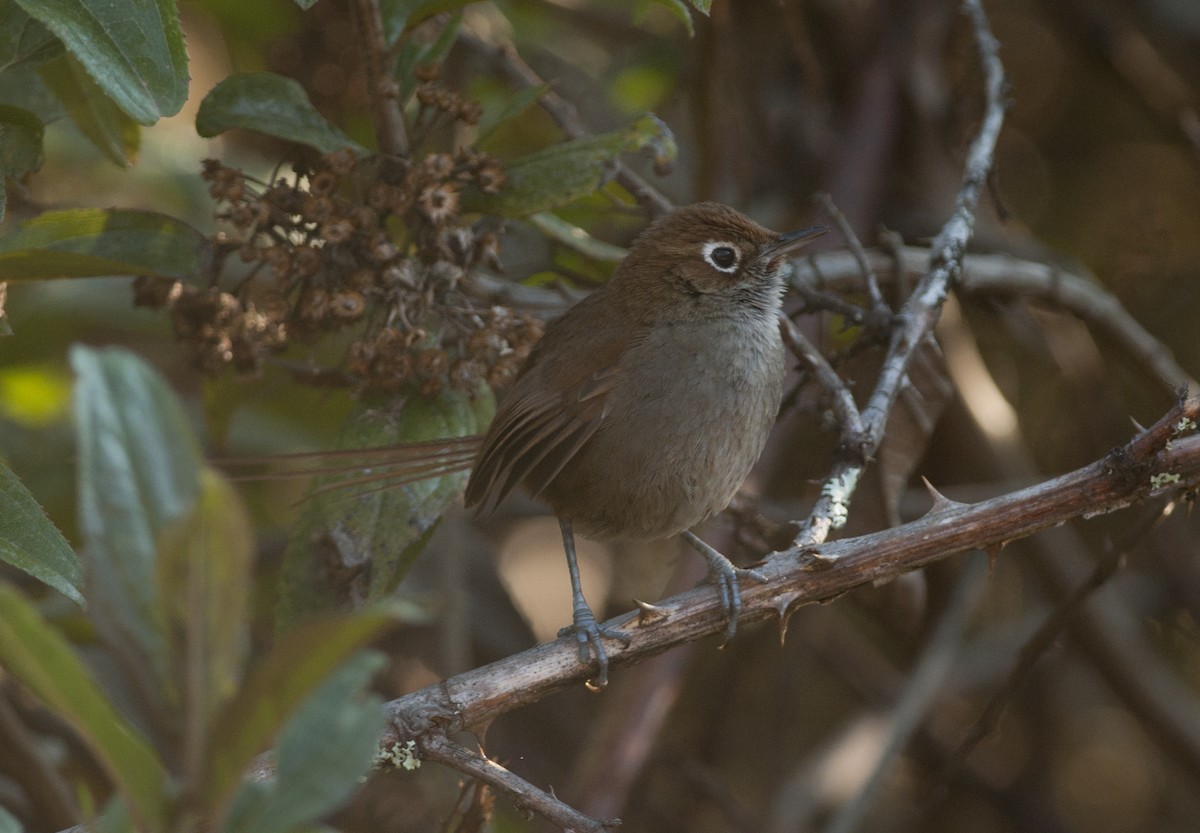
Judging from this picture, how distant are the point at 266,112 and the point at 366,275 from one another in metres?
0.51

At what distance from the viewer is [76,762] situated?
14.2ft

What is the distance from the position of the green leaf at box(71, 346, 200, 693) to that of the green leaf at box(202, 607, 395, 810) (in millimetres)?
84

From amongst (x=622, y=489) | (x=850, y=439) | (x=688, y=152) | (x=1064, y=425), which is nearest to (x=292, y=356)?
(x=622, y=489)

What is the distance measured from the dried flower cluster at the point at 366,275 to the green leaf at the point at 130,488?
1.94 meters

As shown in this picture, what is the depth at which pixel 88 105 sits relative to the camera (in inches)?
129

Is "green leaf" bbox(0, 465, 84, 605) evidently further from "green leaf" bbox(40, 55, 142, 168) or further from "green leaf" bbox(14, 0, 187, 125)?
"green leaf" bbox(40, 55, 142, 168)

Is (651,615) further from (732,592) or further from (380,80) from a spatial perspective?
(380,80)

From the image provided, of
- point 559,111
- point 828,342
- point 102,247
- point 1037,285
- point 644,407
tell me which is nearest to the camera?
point 102,247

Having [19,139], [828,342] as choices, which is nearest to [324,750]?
[19,139]

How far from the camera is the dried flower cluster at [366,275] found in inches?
127

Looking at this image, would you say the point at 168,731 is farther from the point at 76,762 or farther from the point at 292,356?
the point at 76,762

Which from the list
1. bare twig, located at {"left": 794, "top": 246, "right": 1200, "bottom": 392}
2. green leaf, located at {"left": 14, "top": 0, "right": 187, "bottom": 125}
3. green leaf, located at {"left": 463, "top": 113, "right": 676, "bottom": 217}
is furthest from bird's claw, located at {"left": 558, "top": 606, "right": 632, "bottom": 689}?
bare twig, located at {"left": 794, "top": 246, "right": 1200, "bottom": 392}

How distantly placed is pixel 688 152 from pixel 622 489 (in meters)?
3.07

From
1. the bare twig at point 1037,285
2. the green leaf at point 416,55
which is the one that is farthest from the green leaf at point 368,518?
the bare twig at point 1037,285
